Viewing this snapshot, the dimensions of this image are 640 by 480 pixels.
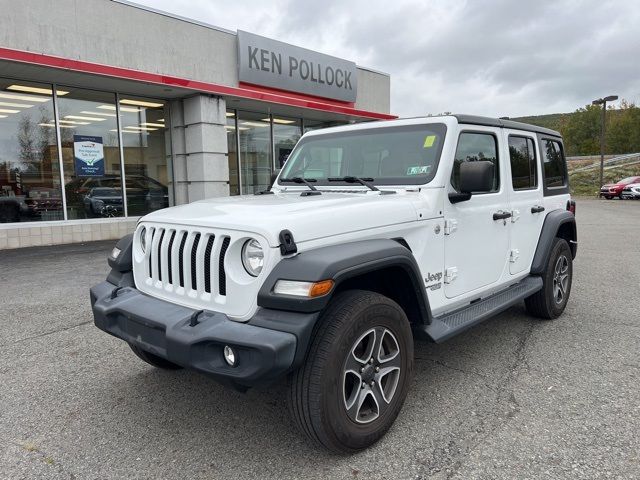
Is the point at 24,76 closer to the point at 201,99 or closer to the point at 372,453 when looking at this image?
the point at 201,99

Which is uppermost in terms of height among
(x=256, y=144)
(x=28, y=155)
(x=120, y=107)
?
(x=120, y=107)

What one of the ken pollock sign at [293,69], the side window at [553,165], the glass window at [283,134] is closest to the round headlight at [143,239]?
the side window at [553,165]

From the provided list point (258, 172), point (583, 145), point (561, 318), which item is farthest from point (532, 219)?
point (583, 145)

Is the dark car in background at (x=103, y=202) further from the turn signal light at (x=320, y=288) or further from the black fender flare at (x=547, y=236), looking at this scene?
the turn signal light at (x=320, y=288)

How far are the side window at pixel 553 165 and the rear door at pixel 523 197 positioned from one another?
234 millimetres

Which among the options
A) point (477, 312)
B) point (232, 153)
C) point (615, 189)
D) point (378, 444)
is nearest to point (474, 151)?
point (477, 312)

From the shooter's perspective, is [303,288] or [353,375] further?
[353,375]

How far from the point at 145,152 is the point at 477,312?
1016cm

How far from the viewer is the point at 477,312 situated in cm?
350

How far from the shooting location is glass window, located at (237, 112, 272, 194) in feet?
44.3

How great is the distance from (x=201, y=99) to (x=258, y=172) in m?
3.51

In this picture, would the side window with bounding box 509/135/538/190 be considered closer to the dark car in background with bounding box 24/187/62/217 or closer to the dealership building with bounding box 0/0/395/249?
the dealership building with bounding box 0/0/395/249

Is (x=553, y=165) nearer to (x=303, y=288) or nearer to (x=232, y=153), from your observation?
(x=303, y=288)

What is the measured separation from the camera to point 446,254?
10.8ft
